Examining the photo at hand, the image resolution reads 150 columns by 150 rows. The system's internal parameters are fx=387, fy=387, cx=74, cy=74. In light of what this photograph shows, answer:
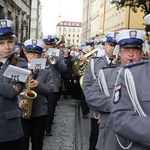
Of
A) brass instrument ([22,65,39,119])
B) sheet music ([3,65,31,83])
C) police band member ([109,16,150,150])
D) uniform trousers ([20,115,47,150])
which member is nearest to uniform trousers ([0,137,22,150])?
sheet music ([3,65,31,83])

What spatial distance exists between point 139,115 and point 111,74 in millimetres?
1632

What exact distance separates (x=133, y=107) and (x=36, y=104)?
3083 mm

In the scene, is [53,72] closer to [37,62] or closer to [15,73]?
[37,62]

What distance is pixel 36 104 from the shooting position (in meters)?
5.29

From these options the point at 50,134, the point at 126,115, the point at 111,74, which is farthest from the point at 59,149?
the point at 126,115

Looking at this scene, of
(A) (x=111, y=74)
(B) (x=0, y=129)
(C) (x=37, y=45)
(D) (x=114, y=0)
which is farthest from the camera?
(D) (x=114, y=0)

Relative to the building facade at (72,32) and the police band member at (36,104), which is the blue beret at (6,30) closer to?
the police band member at (36,104)

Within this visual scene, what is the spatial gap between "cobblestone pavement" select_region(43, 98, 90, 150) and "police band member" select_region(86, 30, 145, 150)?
9.67 ft

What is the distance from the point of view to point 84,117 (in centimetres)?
983

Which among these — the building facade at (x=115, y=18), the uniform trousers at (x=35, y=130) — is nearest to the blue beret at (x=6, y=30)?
the uniform trousers at (x=35, y=130)

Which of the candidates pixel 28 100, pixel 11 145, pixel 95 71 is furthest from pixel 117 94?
pixel 95 71

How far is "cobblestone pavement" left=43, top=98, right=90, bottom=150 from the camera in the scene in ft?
22.2

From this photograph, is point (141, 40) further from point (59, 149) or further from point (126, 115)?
point (59, 149)

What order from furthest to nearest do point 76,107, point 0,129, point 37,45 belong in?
point 76,107 → point 37,45 → point 0,129
